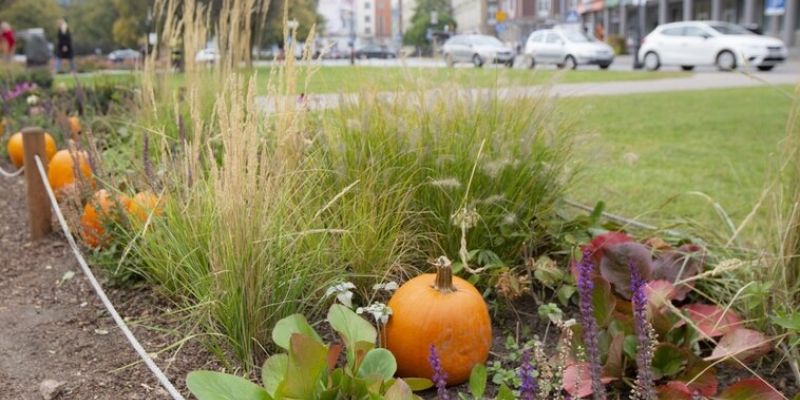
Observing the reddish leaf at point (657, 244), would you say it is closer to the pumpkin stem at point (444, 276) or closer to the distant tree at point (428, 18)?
the pumpkin stem at point (444, 276)

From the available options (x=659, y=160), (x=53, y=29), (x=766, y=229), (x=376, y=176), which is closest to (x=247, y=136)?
(x=376, y=176)

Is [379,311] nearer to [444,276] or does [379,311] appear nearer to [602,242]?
[444,276]

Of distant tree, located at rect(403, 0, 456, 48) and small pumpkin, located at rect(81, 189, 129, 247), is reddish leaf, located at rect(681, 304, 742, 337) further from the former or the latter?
distant tree, located at rect(403, 0, 456, 48)

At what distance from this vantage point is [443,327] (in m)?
2.05

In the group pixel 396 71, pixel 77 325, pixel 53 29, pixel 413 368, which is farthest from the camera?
pixel 53 29

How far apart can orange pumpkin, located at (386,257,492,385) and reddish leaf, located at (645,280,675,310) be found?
1.51 ft

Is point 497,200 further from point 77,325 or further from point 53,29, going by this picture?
point 53,29

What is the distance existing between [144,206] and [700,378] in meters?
1.81

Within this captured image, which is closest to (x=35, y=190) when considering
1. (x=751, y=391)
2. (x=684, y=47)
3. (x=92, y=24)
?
(x=751, y=391)

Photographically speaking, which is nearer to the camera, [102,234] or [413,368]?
[413,368]

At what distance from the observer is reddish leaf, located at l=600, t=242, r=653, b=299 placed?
2.25 meters

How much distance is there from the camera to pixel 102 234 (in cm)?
294

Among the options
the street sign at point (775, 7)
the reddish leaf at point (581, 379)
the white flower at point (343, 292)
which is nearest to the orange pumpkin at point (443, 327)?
the white flower at point (343, 292)

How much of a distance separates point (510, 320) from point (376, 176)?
0.65 m
